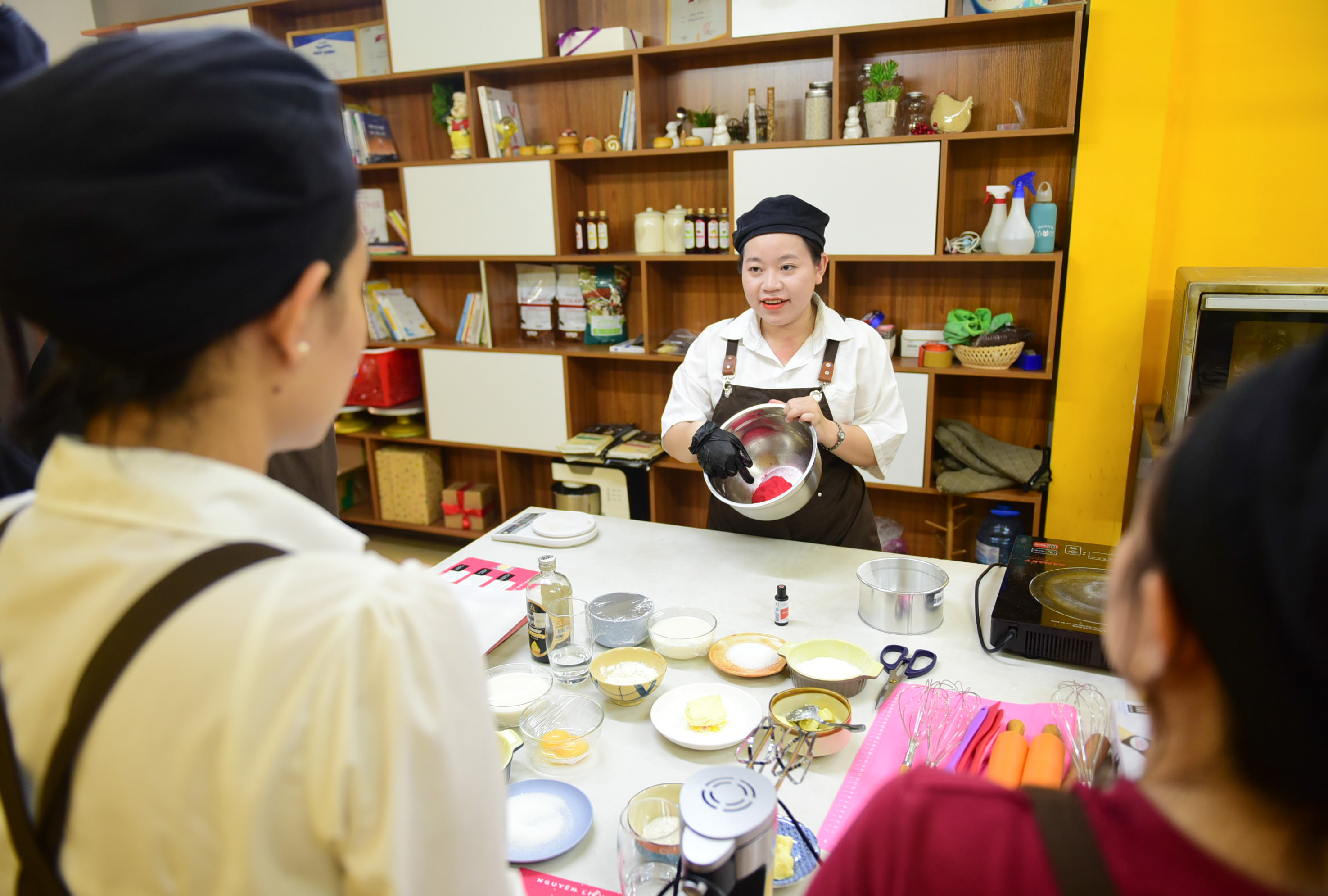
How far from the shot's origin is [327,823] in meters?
0.55

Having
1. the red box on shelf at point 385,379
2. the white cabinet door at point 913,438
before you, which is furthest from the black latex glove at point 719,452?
the red box on shelf at point 385,379

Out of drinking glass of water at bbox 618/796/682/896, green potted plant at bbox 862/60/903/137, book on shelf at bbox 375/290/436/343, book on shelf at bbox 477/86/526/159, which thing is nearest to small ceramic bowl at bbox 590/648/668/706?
drinking glass of water at bbox 618/796/682/896

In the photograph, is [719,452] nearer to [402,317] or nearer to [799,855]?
[799,855]

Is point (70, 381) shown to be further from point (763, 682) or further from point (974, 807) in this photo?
point (763, 682)

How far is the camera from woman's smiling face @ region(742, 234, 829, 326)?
224 centimetres

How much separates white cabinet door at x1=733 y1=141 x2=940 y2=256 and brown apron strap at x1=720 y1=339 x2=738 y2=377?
3.16 feet

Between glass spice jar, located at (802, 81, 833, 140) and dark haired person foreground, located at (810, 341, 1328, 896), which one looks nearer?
dark haired person foreground, located at (810, 341, 1328, 896)

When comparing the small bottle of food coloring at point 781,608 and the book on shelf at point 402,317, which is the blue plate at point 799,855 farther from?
the book on shelf at point 402,317

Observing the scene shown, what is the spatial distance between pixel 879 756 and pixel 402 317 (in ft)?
11.5

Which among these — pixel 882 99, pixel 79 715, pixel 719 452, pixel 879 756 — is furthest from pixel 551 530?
pixel 882 99

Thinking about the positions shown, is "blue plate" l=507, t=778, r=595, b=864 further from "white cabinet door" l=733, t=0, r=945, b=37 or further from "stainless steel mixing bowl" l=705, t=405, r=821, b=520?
"white cabinet door" l=733, t=0, r=945, b=37

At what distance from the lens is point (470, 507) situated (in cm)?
415

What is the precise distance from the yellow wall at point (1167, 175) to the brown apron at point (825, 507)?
1.22m

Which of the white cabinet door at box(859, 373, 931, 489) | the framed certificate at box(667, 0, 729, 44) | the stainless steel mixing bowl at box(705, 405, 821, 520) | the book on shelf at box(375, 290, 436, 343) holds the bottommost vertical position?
the white cabinet door at box(859, 373, 931, 489)
